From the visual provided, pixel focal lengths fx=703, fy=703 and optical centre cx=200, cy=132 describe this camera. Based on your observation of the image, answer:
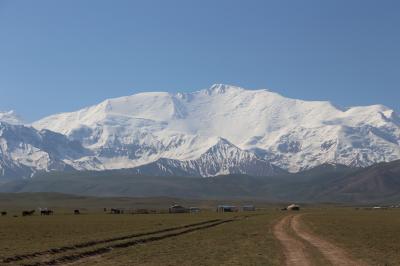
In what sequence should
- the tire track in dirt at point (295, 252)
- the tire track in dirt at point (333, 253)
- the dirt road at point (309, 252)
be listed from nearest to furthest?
the tire track in dirt at point (295, 252) < the tire track in dirt at point (333, 253) < the dirt road at point (309, 252)

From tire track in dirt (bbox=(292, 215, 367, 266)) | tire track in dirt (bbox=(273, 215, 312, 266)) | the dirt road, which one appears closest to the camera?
tire track in dirt (bbox=(273, 215, 312, 266))

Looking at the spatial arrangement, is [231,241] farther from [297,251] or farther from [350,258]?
[350,258]

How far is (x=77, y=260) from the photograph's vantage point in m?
42.9

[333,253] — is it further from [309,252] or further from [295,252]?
[295,252]

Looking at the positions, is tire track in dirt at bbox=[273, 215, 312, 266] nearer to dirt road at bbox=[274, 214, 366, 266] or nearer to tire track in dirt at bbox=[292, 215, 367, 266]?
dirt road at bbox=[274, 214, 366, 266]

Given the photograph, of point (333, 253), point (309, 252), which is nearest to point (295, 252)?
point (309, 252)

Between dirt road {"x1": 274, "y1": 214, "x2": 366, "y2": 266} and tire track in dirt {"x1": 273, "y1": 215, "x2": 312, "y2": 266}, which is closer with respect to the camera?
tire track in dirt {"x1": 273, "y1": 215, "x2": 312, "y2": 266}

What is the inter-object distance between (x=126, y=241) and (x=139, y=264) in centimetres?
1755

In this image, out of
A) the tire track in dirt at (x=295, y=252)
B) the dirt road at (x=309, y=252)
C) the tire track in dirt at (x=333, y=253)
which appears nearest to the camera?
the tire track in dirt at (x=295, y=252)

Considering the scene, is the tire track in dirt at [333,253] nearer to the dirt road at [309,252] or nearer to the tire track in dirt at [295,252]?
the dirt road at [309,252]

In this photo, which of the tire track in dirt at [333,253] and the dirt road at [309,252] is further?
the dirt road at [309,252]

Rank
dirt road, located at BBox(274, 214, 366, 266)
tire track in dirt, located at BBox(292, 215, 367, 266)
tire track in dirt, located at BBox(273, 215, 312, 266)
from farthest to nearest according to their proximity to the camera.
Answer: dirt road, located at BBox(274, 214, 366, 266) → tire track in dirt, located at BBox(292, 215, 367, 266) → tire track in dirt, located at BBox(273, 215, 312, 266)

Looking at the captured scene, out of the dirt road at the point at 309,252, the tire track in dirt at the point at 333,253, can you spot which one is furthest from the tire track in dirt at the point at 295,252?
the tire track in dirt at the point at 333,253

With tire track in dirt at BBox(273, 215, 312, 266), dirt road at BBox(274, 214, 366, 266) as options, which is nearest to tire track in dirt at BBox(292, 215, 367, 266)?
dirt road at BBox(274, 214, 366, 266)
